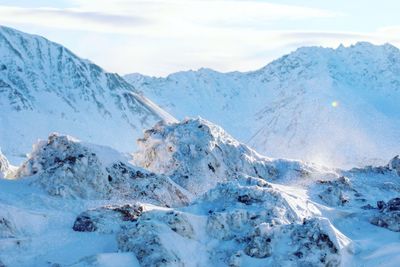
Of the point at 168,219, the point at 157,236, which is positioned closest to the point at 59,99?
the point at 168,219

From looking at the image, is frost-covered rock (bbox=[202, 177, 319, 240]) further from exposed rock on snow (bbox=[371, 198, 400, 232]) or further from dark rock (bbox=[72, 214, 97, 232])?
dark rock (bbox=[72, 214, 97, 232])

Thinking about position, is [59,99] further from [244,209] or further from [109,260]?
[109,260]

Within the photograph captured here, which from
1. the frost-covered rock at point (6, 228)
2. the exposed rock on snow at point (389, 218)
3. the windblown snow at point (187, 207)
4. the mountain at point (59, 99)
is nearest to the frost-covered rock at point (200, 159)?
the windblown snow at point (187, 207)

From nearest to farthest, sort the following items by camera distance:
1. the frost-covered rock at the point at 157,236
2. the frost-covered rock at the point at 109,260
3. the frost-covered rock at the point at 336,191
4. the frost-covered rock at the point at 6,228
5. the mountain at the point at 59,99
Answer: the frost-covered rock at the point at 109,260, the frost-covered rock at the point at 157,236, the frost-covered rock at the point at 6,228, the frost-covered rock at the point at 336,191, the mountain at the point at 59,99

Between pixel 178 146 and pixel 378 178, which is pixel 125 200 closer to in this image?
pixel 178 146

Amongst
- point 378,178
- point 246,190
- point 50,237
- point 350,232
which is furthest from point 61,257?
point 378,178

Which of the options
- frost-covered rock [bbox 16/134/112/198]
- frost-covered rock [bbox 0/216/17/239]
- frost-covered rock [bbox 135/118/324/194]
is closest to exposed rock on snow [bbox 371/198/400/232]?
frost-covered rock [bbox 16/134/112/198]

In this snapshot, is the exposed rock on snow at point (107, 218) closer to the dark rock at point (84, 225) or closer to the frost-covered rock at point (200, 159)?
the dark rock at point (84, 225)
